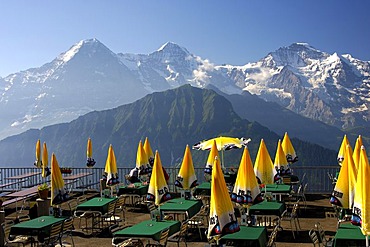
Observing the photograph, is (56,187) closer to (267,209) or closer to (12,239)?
(12,239)

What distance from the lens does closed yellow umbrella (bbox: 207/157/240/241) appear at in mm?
8930

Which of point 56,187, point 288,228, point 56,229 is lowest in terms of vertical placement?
point 288,228

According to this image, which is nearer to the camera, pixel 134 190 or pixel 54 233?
pixel 54 233

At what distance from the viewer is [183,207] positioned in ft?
44.4

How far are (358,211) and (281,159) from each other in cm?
880

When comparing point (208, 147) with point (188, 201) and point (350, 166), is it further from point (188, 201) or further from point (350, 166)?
point (350, 166)

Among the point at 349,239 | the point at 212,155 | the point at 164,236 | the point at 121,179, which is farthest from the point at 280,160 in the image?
the point at 121,179

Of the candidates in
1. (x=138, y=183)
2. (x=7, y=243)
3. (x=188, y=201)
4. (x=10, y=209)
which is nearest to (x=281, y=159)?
(x=188, y=201)

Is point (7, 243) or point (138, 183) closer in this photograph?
point (7, 243)

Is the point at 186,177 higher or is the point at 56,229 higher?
the point at 186,177

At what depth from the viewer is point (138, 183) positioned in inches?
746

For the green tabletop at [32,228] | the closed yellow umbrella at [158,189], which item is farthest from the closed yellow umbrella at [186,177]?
the green tabletop at [32,228]

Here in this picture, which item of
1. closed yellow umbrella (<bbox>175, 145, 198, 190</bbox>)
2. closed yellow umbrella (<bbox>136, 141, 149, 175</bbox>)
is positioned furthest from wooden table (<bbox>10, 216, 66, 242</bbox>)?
closed yellow umbrella (<bbox>136, 141, 149, 175</bbox>)

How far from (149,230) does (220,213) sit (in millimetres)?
2577
